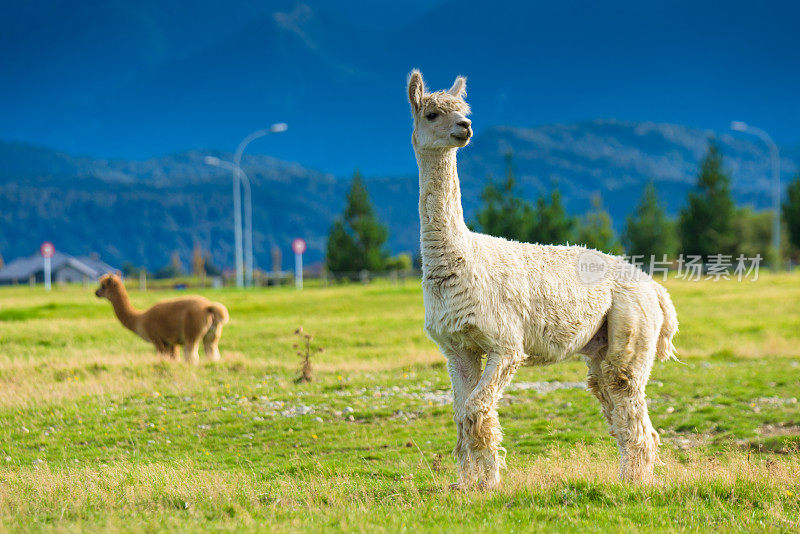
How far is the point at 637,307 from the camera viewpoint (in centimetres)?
843

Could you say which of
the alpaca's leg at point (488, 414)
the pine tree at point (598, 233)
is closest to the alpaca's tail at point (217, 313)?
the alpaca's leg at point (488, 414)

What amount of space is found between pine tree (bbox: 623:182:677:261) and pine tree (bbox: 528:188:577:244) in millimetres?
19607

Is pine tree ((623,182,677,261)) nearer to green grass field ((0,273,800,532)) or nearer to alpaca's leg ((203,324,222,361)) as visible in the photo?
green grass field ((0,273,800,532))

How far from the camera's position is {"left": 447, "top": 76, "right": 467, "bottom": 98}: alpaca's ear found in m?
7.72

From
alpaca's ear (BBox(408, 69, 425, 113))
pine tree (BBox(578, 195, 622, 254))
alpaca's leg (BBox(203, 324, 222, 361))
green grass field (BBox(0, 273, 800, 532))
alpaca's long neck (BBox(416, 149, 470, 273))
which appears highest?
pine tree (BBox(578, 195, 622, 254))

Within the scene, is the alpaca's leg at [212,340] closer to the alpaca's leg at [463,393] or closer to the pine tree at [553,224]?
the alpaca's leg at [463,393]

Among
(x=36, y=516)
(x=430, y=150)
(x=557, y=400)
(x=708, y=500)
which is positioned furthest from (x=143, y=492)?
(x=557, y=400)

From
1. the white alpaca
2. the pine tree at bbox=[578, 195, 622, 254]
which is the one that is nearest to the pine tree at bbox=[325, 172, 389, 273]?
the pine tree at bbox=[578, 195, 622, 254]

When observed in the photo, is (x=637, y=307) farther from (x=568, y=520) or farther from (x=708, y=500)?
(x=568, y=520)

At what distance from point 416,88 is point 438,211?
48.0 inches

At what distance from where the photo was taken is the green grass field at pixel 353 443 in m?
A: 6.55

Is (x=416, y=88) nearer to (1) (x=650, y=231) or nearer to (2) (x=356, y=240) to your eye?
(2) (x=356, y=240)

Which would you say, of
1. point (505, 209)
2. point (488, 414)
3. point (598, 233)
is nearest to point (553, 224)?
point (505, 209)

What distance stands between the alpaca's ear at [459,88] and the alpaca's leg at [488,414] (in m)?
2.60
